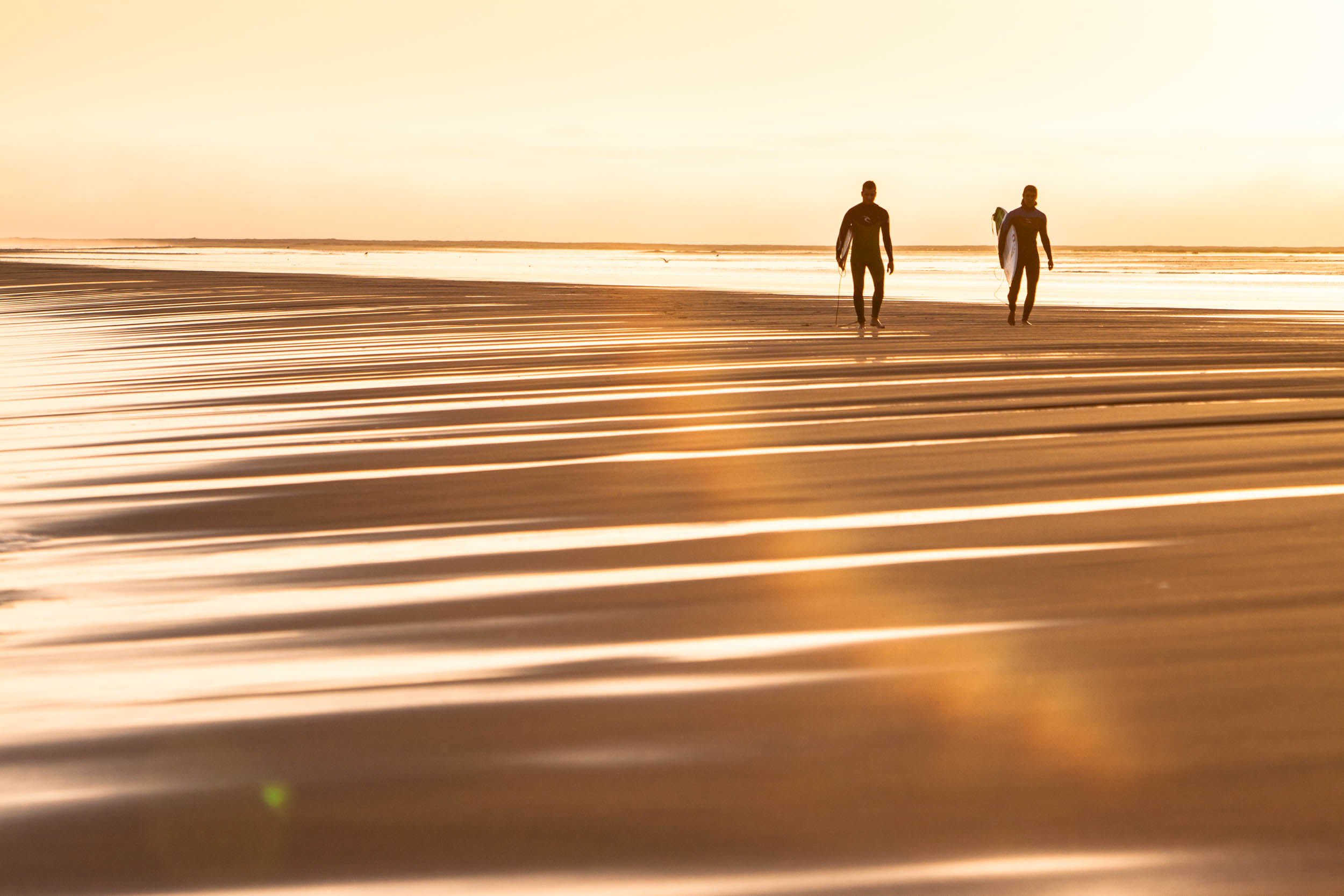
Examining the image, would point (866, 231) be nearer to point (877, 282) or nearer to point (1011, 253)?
point (877, 282)

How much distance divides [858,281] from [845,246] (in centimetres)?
59

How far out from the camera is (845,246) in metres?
18.9

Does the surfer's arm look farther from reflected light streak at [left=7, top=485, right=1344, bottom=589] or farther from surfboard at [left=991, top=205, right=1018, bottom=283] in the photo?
reflected light streak at [left=7, top=485, right=1344, bottom=589]

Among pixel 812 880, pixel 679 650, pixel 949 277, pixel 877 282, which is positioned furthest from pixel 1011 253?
pixel 949 277

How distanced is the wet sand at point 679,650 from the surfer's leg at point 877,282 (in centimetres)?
817

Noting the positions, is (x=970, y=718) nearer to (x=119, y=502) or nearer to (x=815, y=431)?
(x=119, y=502)

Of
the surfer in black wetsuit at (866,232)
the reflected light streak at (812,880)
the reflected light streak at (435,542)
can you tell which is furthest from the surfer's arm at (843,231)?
the reflected light streak at (812,880)

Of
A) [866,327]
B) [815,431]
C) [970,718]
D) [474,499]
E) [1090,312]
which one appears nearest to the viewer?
[970,718]

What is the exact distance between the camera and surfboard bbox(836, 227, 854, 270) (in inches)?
741

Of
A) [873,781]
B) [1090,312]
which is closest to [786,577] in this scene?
→ [873,781]

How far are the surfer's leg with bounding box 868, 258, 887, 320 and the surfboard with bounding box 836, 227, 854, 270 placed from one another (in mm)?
326

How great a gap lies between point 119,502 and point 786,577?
376 centimetres

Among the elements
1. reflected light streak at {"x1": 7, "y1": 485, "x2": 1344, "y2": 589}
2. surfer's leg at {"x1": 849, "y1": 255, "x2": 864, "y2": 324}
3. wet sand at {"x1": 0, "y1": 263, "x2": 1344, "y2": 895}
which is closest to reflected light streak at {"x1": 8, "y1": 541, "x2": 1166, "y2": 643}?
wet sand at {"x1": 0, "y1": 263, "x2": 1344, "y2": 895}

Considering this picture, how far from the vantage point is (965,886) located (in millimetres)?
3014
